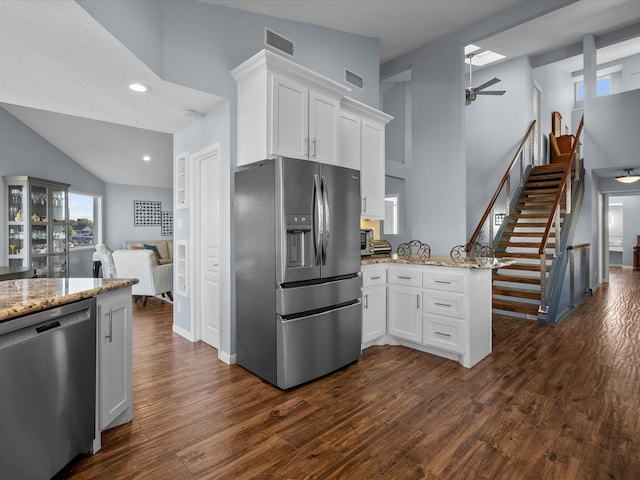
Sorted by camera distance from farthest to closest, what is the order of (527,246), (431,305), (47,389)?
(527,246) < (431,305) < (47,389)

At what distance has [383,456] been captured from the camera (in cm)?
190

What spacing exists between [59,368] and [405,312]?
2.85 m

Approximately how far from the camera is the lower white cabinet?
3.10 metres

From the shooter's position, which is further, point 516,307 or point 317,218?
point 516,307

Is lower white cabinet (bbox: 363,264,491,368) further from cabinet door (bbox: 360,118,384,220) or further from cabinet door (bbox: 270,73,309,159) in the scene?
cabinet door (bbox: 270,73,309,159)

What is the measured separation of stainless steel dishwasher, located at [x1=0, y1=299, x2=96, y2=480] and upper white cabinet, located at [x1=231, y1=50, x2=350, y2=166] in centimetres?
179

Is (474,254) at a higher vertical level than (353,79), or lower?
lower

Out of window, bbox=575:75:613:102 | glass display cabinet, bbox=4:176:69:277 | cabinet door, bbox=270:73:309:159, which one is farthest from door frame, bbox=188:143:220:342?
window, bbox=575:75:613:102

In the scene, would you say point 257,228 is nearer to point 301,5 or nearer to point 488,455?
point 488,455

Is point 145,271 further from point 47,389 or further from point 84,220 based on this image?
point 47,389

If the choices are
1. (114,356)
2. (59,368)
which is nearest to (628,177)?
(114,356)

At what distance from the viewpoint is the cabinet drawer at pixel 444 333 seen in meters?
3.12

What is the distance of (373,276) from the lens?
11.4ft

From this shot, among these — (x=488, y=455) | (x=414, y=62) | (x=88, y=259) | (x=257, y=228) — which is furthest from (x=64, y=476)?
(x=88, y=259)
